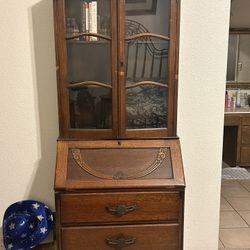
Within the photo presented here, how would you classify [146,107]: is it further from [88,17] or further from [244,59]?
[244,59]

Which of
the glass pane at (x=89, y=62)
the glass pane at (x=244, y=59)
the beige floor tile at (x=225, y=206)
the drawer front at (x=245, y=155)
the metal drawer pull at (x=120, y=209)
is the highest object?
the glass pane at (x=244, y=59)

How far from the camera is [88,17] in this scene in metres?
1.57

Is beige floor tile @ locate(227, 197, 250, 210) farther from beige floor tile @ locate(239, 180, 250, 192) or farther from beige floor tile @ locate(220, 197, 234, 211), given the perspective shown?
beige floor tile @ locate(239, 180, 250, 192)

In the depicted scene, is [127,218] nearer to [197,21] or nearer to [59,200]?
[59,200]

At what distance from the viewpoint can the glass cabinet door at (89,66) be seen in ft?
5.10

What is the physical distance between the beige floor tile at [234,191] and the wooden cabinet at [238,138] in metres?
0.54

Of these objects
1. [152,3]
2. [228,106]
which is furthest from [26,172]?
[228,106]

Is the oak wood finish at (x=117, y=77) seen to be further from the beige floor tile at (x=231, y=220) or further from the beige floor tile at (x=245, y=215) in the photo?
the beige floor tile at (x=245, y=215)

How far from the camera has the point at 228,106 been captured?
151 inches

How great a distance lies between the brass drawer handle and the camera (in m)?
1.55

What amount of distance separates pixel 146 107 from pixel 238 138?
90.3 inches

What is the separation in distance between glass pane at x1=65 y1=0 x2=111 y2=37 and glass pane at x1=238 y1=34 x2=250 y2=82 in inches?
109

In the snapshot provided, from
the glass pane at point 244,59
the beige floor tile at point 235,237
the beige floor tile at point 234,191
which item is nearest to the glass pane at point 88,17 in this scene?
the beige floor tile at point 235,237

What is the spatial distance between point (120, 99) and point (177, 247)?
0.84 meters
